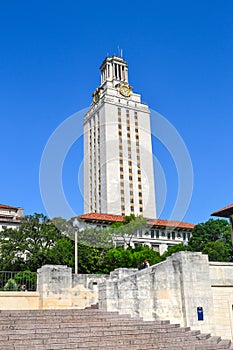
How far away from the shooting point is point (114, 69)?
137 metres

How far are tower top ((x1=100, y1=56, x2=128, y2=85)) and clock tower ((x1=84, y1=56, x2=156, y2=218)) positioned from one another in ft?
55.8

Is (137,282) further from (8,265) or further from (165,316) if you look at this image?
(8,265)

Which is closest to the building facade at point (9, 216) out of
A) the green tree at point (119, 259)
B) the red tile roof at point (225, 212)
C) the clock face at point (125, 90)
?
the green tree at point (119, 259)

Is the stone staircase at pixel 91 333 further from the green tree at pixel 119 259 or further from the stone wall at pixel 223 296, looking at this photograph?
the green tree at pixel 119 259

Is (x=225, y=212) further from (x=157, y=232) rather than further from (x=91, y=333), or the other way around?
(x=157, y=232)

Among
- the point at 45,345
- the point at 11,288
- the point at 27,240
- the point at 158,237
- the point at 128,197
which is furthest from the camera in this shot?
the point at 128,197

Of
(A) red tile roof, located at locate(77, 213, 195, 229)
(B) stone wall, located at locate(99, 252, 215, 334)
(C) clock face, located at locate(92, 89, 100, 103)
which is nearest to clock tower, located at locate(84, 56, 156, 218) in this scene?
(C) clock face, located at locate(92, 89, 100, 103)

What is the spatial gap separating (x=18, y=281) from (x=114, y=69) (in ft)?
408

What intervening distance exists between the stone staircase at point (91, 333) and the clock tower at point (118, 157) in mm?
83095

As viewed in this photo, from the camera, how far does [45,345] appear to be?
41.3ft

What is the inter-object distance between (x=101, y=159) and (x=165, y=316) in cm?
9141

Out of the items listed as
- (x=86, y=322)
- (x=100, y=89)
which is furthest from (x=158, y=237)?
(x=86, y=322)

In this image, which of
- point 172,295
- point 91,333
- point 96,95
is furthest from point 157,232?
point 91,333

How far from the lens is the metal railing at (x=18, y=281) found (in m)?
20.9
